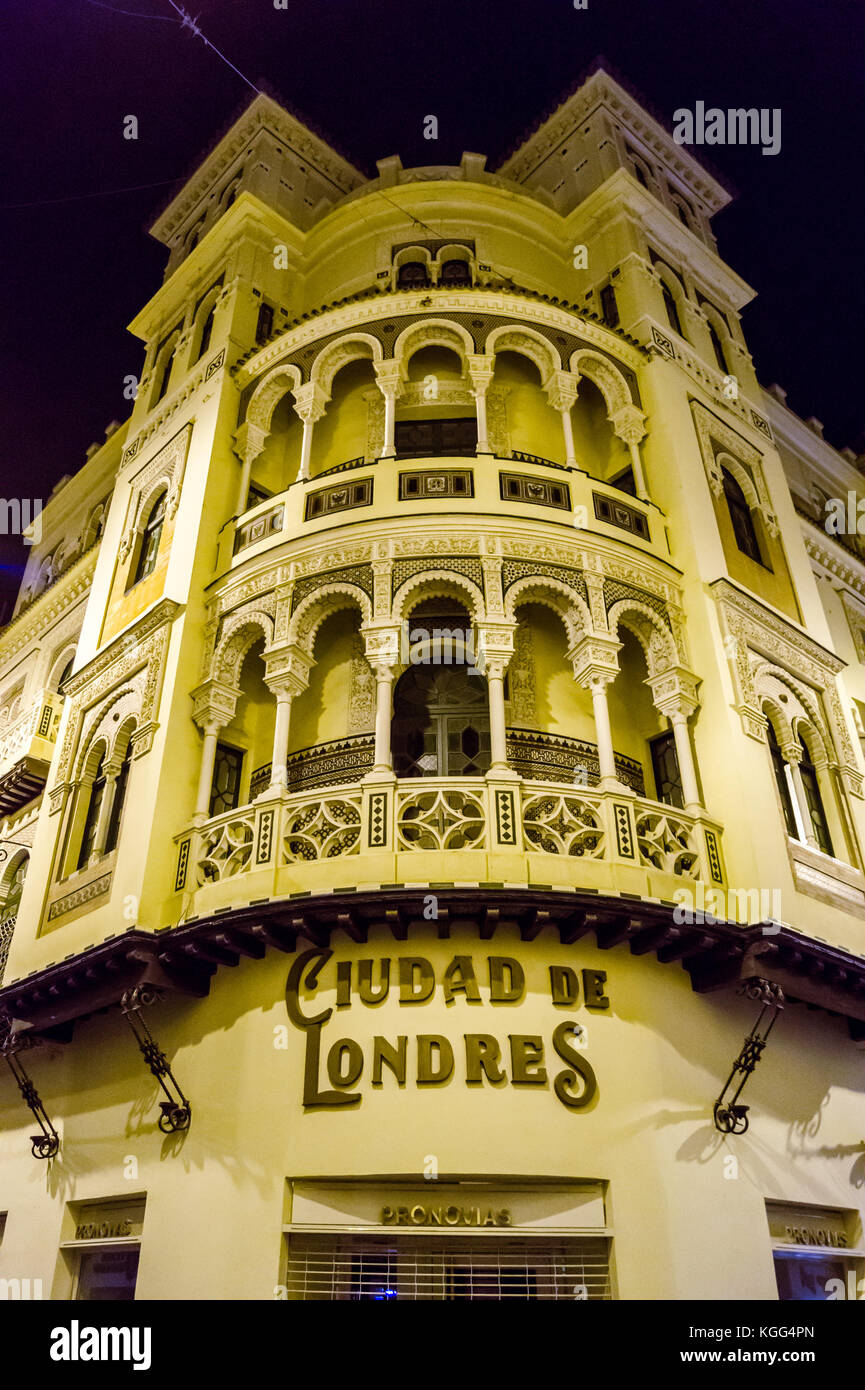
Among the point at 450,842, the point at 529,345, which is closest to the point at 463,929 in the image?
the point at 450,842

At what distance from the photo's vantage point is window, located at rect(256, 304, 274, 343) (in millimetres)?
17625

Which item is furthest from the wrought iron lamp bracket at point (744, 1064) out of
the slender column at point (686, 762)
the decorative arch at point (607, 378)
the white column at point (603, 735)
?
the decorative arch at point (607, 378)

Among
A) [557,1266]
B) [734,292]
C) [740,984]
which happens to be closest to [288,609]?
[740,984]

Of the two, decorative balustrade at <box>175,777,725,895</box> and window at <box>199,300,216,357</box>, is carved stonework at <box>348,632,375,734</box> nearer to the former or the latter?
decorative balustrade at <box>175,777,725,895</box>

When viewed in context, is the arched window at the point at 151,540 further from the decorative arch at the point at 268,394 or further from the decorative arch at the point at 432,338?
the decorative arch at the point at 432,338

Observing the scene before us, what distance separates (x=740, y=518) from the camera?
16172 millimetres

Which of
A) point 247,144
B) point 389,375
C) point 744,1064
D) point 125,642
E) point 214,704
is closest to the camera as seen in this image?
point 744,1064

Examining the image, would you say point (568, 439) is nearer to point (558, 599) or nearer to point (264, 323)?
point (558, 599)

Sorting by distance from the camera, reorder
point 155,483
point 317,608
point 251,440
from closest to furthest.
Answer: point 317,608, point 251,440, point 155,483

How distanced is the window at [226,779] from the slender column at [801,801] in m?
7.45

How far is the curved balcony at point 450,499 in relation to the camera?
1324 cm

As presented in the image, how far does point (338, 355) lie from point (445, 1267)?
1225 centimetres

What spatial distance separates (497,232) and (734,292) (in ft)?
18.9
